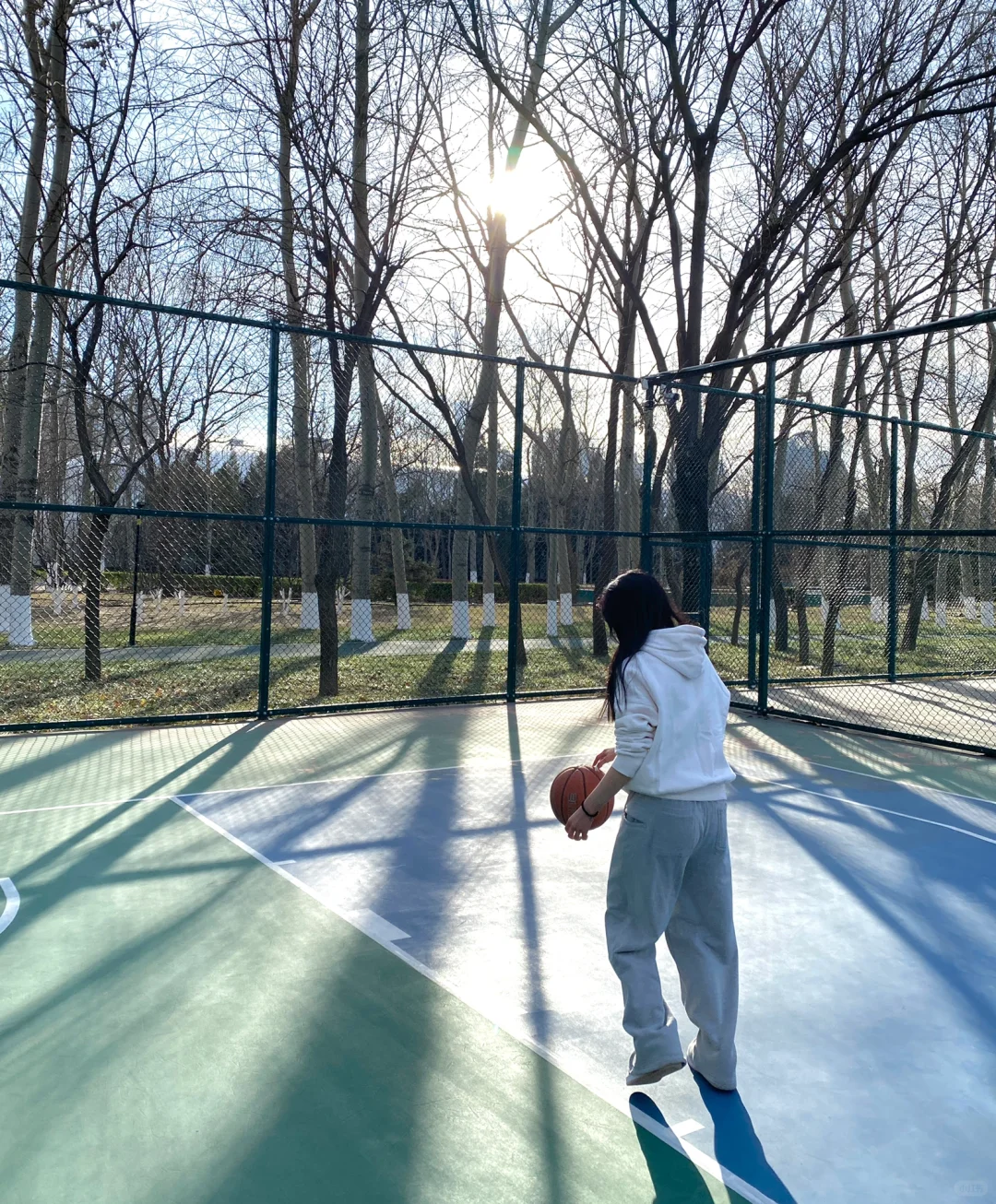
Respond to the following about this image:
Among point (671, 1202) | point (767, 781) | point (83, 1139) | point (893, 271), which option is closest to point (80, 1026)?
point (83, 1139)

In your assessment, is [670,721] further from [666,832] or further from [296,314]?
[296,314]

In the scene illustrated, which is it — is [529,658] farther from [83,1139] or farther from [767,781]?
[83,1139]

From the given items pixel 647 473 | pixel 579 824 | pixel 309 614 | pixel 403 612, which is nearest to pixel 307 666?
pixel 309 614

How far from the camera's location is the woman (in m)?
2.86

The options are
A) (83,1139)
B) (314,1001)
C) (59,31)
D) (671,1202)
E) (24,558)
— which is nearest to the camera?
(671,1202)

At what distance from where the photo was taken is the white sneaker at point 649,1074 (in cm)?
283

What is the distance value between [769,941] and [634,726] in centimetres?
179

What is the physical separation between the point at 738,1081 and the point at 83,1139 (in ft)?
6.15

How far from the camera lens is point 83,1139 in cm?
260

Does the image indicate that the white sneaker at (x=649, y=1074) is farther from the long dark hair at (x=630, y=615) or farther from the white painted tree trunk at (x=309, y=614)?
the white painted tree trunk at (x=309, y=614)

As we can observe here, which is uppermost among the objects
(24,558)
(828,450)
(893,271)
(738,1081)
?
(893,271)

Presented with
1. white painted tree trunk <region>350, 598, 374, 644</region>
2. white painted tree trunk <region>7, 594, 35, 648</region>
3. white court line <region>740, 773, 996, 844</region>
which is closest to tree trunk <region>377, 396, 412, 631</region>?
white painted tree trunk <region>350, 598, 374, 644</region>

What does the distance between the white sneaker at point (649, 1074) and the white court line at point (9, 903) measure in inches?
103

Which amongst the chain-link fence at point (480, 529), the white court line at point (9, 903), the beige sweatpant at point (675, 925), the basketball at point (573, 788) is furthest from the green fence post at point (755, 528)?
the white court line at point (9, 903)
